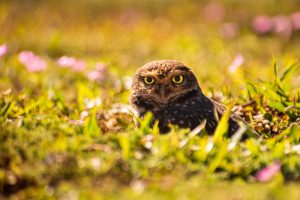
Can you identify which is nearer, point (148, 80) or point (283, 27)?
point (148, 80)

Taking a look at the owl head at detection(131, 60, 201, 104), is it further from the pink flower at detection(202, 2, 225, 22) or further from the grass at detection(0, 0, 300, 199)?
the pink flower at detection(202, 2, 225, 22)

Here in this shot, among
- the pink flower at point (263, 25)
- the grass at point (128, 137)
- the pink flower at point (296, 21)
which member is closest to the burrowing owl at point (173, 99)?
the grass at point (128, 137)

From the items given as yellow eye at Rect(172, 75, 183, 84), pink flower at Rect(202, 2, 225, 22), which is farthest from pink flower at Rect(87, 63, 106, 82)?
pink flower at Rect(202, 2, 225, 22)

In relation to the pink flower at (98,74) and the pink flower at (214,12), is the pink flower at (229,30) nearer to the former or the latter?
the pink flower at (214,12)

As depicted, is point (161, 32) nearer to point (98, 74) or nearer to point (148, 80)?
point (98, 74)

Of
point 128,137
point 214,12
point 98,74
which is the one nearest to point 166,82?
point 128,137

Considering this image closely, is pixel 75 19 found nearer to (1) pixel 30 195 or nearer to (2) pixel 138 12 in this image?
(2) pixel 138 12
